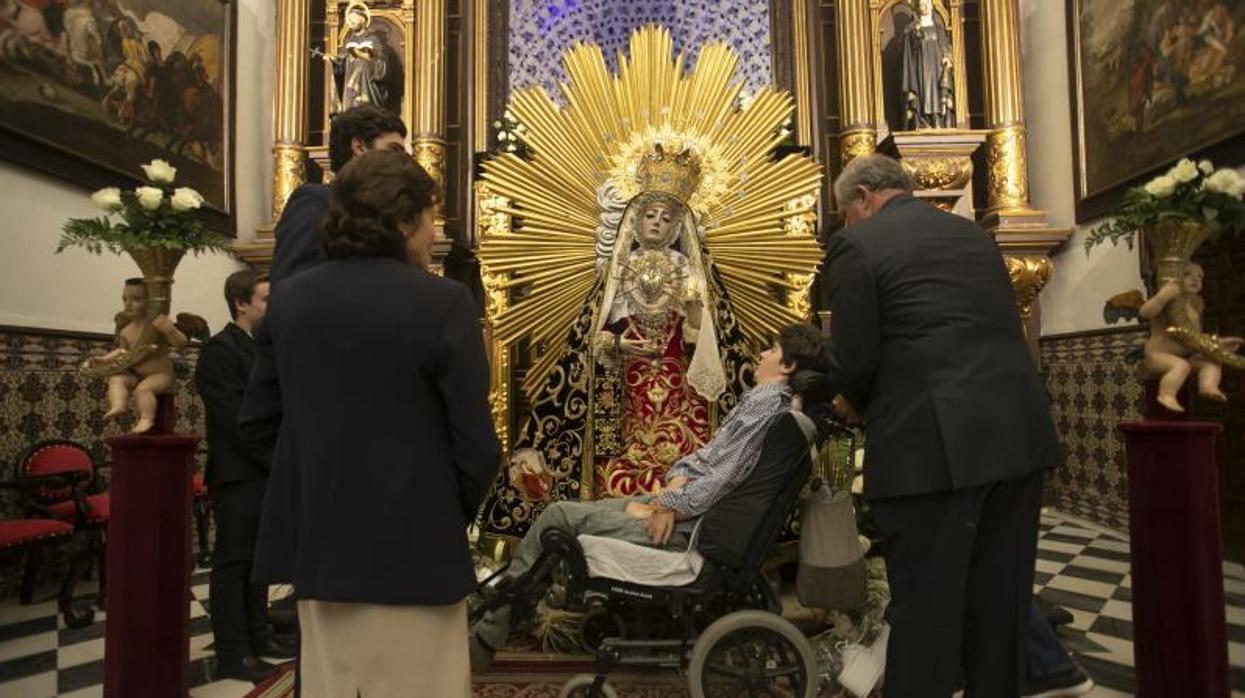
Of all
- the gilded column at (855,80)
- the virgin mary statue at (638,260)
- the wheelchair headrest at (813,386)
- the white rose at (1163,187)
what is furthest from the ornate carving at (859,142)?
the wheelchair headrest at (813,386)

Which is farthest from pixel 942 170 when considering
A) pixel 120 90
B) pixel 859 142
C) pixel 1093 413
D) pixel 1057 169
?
pixel 120 90

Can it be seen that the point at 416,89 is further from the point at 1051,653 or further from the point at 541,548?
the point at 1051,653

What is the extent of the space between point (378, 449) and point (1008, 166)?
7.27 metres

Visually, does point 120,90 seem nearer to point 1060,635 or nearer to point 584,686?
point 584,686

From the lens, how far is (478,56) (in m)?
8.23

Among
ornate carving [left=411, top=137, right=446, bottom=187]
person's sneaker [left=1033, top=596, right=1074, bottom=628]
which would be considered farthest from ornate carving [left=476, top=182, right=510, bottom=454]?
person's sneaker [left=1033, top=596, right=1074, bottom=628]

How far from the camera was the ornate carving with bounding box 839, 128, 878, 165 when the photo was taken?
7.79m

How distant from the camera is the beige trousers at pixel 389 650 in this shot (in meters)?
1.61

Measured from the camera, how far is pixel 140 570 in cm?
289

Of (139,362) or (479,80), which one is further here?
(479,80)

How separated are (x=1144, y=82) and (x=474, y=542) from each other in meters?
5.63

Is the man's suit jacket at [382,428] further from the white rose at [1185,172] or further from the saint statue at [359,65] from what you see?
the saint statue at [359,65]

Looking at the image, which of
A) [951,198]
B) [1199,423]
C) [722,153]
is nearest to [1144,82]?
[951,198]

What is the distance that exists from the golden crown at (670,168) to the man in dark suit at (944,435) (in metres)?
3.36
